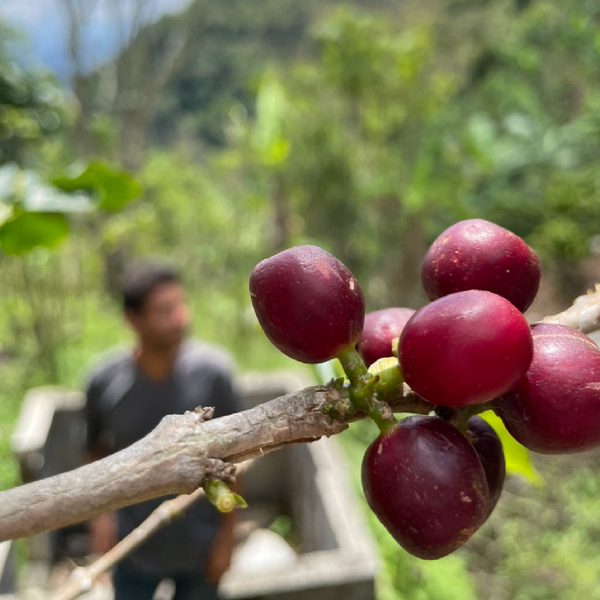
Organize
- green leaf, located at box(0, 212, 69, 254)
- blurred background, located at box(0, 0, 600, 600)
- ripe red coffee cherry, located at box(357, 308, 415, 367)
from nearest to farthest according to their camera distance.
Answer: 1. ripe red coffee cherry, located at box(357, 308, 415, 367)
2. green leaf, located at box(0, 212, 69, 254)
3. blurred background, located at box(0, 0, 600, 600)

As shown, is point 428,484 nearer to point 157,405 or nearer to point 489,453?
point 489,453

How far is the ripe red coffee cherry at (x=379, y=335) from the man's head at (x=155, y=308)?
5.87 feet

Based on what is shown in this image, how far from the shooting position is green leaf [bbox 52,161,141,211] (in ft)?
4.84

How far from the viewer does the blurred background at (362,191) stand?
3.98 metres

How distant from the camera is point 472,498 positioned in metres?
0.54

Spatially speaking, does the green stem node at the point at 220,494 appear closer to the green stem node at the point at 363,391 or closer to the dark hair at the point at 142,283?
the green stem node at the point at 363,391

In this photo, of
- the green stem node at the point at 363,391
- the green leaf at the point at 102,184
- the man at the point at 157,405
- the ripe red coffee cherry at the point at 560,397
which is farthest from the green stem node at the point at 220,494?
the man at the point at 157,405

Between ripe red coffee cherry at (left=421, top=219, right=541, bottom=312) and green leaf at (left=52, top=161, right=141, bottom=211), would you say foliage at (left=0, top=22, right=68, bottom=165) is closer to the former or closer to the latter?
green leaf at (left=52, top=161, right=141, bottom=211)

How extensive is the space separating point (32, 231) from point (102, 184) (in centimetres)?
24

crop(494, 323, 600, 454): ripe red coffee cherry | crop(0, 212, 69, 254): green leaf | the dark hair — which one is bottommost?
the dark hair

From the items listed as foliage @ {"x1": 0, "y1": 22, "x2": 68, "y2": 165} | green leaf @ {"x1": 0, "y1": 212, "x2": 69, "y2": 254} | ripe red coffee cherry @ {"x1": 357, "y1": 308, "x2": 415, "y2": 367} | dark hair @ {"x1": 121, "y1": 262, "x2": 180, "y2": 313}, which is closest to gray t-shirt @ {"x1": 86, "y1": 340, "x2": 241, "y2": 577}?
dark hair @ {"x1": 121, "y1": 262, "x2": 180, "y2": 313}

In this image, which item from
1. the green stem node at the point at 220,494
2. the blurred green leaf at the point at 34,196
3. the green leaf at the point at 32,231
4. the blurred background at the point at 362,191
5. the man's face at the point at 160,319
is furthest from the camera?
the blurred background at the point at 362,191

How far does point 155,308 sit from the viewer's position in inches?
94.5

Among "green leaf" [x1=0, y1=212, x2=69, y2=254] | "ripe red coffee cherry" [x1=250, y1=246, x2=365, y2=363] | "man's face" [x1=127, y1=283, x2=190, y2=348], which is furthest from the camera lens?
"man's face" [x1=127, y1=283, x2=190, y2=348]
